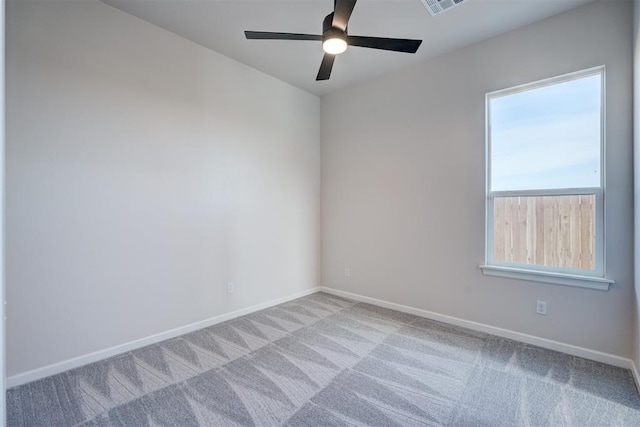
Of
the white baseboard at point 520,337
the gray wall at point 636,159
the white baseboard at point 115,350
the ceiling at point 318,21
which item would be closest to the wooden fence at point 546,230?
the gray wall at point 636,159

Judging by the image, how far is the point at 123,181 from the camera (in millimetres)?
2652

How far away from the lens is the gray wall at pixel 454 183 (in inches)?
96.3

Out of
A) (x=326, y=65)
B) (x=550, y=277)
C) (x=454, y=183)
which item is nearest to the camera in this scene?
(x=326, y=65)

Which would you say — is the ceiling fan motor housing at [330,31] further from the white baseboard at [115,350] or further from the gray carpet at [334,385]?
the white baseboard at [115,350]

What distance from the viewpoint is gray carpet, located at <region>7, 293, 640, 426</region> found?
6.15 feet

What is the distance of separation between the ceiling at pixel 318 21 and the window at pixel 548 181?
25.3 inches

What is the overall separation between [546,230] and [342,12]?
2548mm

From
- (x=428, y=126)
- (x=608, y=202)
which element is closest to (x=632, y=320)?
(x=608, y=202)

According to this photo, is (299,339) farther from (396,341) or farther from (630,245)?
(630,245)

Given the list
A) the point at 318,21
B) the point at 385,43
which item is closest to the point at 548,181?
the point at 385,43

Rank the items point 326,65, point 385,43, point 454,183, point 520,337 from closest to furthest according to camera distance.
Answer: point 385,43 < point 326,65 < point 520,337 < point 454,183

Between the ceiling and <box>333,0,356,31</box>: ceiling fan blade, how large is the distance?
72cm

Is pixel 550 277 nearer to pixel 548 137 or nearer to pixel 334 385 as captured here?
pixel 548 137

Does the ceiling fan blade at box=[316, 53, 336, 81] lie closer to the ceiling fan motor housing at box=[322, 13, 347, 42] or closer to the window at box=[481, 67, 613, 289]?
the ceiling fan motor housing at box=[322, 13, 347, 42]
